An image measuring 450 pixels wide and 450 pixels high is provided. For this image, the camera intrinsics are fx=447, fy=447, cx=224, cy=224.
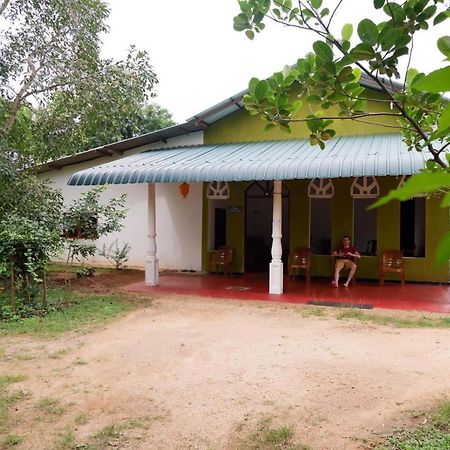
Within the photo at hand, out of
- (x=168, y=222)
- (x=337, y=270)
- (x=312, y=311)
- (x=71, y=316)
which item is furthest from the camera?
(x=168, y=222)

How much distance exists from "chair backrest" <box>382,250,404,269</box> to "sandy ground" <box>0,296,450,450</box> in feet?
12.1

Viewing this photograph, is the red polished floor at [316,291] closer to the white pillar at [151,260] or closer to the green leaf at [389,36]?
the white pillar at [151,260]

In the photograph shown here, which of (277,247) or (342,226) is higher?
(342,226)

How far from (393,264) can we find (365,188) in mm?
1858

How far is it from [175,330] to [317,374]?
2385mm

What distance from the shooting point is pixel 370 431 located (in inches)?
128

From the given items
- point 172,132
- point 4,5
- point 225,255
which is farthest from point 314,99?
point 172,132

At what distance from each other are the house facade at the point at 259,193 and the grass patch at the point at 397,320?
6.68 ft

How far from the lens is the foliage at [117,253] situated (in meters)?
12.4

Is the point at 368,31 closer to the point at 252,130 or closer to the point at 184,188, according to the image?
the point at 252,130

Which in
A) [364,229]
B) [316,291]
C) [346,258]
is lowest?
[316,291]

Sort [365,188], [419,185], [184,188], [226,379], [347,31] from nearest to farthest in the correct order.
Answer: [419,185] < [347,31] < [226,379] < [365,188] < [184,188]

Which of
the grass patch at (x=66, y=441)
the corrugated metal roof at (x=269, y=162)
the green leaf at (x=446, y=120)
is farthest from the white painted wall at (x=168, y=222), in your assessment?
the green leaf at (x=446, y=120)

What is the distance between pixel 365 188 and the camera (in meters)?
10.4
